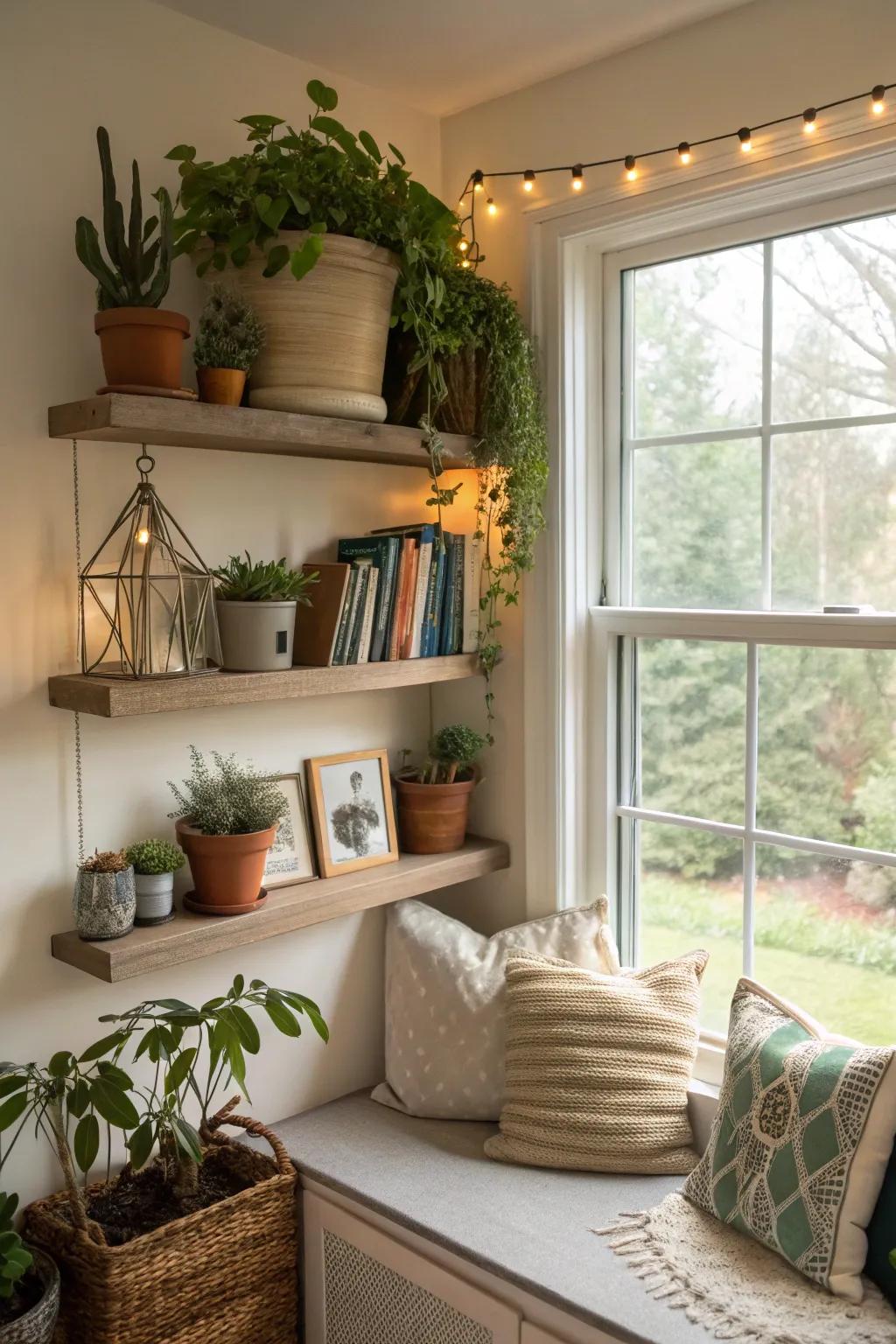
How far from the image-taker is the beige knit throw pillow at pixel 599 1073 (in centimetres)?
199

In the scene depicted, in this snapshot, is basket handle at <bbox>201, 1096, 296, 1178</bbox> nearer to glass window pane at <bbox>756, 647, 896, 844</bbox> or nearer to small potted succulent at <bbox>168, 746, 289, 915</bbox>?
small potted succulent at <bbox>168, 746, 289, 915</bbox>

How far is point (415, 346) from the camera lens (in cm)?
218

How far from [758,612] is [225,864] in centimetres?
108

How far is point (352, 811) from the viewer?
2.31m

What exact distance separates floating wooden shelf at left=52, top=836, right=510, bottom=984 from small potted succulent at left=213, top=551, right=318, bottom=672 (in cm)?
44

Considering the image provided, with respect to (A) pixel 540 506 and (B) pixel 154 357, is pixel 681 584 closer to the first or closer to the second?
(A) pixel 540 506

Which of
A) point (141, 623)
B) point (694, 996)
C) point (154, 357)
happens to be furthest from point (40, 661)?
point (694, 996)

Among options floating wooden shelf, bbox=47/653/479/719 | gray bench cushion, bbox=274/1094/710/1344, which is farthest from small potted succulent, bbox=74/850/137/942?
gray bench cushion, bbox=274/1094/710/1344

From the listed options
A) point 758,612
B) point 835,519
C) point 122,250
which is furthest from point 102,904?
point 835,519

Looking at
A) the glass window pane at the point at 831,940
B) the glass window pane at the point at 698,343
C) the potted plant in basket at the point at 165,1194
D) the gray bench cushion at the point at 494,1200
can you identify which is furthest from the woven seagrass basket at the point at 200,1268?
the glass window pane at the point at 698,343

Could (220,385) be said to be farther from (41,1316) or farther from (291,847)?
(41,1316)

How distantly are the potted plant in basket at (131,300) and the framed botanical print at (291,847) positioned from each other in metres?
0.83

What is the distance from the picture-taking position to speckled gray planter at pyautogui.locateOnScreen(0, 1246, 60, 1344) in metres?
1.59

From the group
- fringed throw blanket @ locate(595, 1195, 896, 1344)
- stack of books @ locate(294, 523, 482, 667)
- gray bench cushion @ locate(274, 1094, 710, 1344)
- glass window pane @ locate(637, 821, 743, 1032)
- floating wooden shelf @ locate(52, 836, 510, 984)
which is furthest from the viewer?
glass window pane @ locate(637, 821, 743, 1032)
